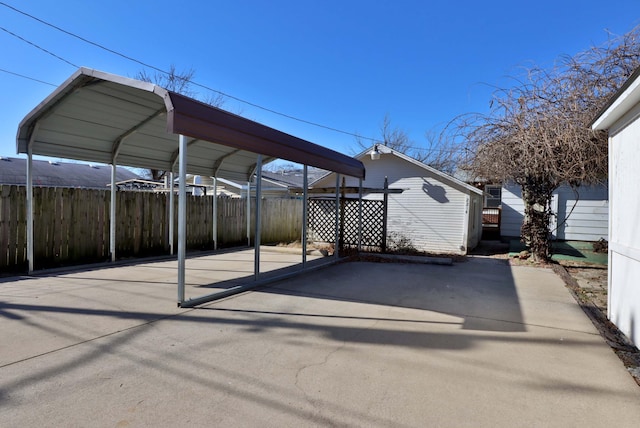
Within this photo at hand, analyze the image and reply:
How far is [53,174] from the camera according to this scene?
766 inches

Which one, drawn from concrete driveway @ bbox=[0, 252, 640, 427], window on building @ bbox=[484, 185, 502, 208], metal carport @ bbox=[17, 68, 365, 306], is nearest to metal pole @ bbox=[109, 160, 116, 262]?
metal carport @ bbox=[17, 68, 365, 306]

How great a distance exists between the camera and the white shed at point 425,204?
452 inches

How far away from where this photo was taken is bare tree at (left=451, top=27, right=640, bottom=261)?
7254 millimetres

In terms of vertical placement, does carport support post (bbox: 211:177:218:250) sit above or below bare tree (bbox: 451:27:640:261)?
below

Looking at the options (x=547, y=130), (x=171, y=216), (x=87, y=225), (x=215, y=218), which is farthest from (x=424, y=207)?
(x=87, y=225)

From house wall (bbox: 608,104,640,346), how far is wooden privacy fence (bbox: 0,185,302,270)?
29.3 feet

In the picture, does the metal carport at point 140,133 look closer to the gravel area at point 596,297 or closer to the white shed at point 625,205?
the white shed at point 625,205

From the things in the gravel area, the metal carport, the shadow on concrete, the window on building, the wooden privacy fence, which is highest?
the metal carport

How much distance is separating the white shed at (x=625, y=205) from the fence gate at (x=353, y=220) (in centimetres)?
612

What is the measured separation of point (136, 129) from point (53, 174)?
16.7 metres

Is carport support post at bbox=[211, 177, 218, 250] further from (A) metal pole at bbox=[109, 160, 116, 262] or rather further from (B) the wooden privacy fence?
(A) metal pole at bbox=[109, 160, 116, 262]

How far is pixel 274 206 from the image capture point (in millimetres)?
12875

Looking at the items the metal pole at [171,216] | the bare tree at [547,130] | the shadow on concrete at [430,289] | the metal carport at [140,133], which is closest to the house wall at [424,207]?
the bare tree at [547,130]

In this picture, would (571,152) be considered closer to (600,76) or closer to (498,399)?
(600,76)
